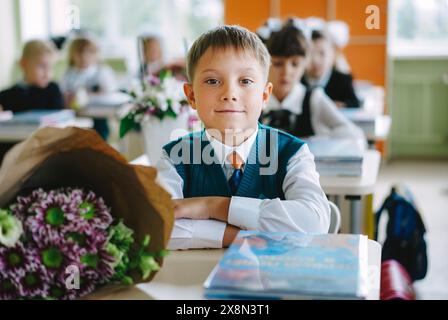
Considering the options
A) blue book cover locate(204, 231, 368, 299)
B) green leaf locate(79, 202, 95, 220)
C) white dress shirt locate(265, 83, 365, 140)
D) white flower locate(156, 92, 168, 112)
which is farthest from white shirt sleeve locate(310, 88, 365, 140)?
green leaf locate(79, 202, 95, 220)

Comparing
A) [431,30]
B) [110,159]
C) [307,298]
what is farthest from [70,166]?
[431,30]

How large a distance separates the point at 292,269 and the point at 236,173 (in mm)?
341

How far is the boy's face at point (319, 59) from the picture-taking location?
3.62m

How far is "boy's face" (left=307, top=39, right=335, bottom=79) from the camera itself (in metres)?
3.62

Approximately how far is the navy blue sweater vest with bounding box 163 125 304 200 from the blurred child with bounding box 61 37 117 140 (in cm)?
403

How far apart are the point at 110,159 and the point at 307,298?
28 centimetres

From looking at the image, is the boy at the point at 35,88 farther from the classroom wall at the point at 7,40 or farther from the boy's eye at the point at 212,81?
the boy's eye at the point at 212,81

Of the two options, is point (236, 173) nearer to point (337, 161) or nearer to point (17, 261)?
point (17, 261)

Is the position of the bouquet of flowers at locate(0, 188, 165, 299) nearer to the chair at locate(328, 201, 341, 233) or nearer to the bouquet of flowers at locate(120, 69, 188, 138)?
the chair at locate(328, 201, 341, 233)

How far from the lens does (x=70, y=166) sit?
0.83 metres

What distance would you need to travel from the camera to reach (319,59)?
3.65 metres

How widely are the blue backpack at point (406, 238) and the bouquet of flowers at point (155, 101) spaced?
89 cm

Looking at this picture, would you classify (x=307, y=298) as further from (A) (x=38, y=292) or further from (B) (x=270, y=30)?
(B) (x=270, y=30)

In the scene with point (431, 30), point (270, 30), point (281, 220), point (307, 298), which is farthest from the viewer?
point (431, 30)
